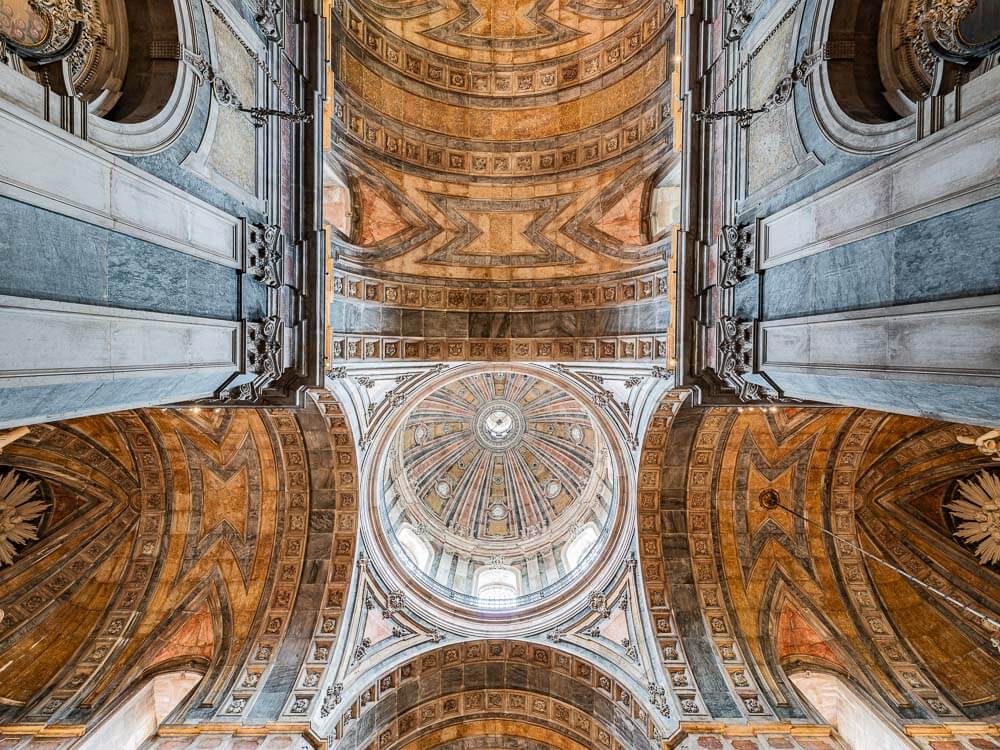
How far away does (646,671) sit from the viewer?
14.3 m

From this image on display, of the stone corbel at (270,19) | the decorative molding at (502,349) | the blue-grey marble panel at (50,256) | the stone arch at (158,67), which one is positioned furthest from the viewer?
the decorative molding at (502,349)

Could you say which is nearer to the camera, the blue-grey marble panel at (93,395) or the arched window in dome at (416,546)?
the blue-grey marble panel at (93,395)

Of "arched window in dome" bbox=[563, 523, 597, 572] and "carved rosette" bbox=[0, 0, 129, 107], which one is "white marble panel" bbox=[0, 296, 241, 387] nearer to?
"carved rosette" bbox=[0, 0, 129, 107]

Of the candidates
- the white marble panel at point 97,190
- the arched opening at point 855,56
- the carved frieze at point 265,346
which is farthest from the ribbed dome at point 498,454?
the arched opening at point 855,56

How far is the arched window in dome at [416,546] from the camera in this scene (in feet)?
66.1

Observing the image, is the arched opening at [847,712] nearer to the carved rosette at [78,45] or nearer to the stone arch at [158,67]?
the stone arch at [158,67]

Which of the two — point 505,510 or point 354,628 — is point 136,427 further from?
point 505,510

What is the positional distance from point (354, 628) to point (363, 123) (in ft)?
49.3

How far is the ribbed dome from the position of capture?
24.9 m

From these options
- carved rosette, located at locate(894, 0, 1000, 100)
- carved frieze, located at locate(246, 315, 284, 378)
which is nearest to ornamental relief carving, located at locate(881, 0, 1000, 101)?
carved rosette, located at locate(894, 0, 1000, 100)

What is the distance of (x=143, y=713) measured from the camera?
13.1 meters

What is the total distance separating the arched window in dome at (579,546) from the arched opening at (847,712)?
314 inches

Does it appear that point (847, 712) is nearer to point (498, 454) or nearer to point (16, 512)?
point (498, 454)

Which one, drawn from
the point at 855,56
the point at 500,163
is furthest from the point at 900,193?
the point at 500,163
